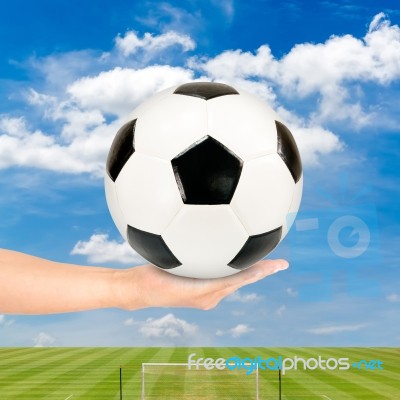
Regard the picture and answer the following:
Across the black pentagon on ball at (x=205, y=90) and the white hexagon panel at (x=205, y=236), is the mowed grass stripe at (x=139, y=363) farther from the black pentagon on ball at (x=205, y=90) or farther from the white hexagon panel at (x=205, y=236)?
the black pentagon on ball at (x=205, y=90)

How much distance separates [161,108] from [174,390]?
10.8 meters

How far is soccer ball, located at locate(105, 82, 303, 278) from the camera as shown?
4.72 metres

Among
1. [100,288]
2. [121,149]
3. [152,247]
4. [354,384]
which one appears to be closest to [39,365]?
[354,384]

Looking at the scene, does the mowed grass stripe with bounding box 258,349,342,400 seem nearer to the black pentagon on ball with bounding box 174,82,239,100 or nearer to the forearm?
the forearm

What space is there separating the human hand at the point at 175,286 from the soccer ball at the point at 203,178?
34cm

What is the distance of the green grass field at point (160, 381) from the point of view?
1445cm

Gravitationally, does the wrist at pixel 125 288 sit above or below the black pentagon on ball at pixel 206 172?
Answer: below

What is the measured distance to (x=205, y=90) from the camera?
5.12 m

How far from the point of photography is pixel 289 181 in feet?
16.8

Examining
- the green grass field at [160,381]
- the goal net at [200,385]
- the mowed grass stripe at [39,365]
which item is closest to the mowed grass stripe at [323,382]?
the green grass field at [160,381]

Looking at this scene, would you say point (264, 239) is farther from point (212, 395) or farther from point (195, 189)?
point (212, 395)

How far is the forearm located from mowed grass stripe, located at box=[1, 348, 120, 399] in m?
9.84

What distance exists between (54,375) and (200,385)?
546 cm

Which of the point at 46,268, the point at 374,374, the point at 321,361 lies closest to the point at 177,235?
the point at 46,268
